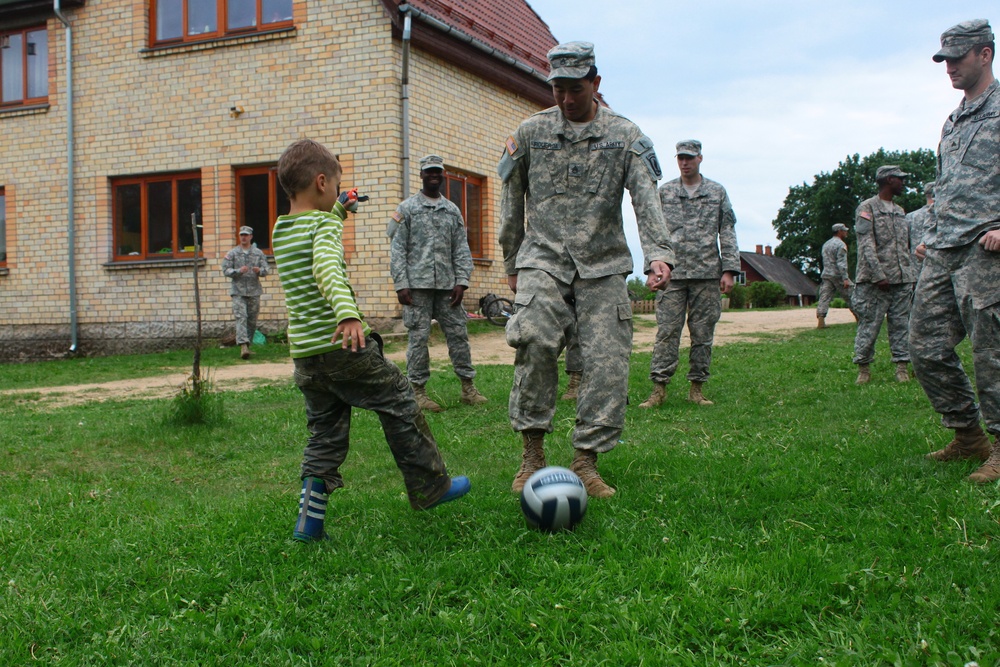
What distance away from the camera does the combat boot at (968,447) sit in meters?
4.89

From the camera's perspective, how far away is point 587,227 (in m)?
4.77

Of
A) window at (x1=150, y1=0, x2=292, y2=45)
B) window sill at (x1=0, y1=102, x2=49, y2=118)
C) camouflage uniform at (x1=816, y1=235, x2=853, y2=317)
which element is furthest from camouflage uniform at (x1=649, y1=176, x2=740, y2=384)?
window sill at (x1=0, y1=102, x2=49, y2=118)

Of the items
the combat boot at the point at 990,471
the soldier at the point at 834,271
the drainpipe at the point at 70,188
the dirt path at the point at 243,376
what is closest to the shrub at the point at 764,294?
the soldier at the point at 834,271

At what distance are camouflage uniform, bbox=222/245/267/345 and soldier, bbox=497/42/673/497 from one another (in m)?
11.2

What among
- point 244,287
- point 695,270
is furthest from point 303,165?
point 244,287

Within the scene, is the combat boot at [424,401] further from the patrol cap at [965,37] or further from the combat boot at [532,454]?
the patrol cap at [965,37]

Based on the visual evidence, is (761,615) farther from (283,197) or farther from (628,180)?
(283,197)

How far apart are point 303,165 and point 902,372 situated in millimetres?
7111

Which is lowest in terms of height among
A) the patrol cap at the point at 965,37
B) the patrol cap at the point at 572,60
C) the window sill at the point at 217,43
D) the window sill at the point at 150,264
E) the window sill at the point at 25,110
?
the window sill at the point at 150,264

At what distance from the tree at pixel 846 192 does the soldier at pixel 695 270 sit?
166 ft

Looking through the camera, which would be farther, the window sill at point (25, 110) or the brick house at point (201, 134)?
the window sill at point (25, 110)

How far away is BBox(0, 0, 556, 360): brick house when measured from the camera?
1574 cm

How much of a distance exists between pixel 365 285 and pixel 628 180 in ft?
37.4

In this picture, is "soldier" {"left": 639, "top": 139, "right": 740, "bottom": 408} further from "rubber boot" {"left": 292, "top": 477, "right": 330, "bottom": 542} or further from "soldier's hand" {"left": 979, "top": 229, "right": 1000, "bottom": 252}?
"rubber boot" {"left": 292, "top": 477, "right": 330, "bottom": 542}
